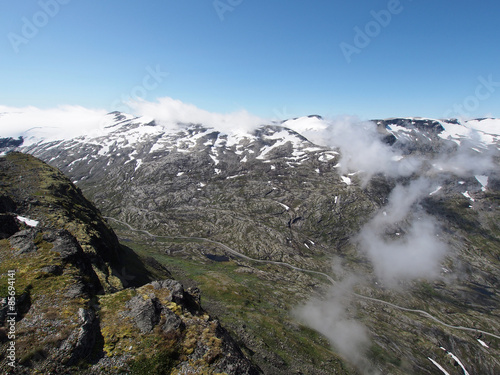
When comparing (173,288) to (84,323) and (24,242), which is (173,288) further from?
(24,242)

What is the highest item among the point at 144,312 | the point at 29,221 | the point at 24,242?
the point at 24,242

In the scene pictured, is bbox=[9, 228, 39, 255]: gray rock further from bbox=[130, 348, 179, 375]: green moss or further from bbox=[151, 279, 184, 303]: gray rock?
bbox=[130, 348, 179, 375]: green moss

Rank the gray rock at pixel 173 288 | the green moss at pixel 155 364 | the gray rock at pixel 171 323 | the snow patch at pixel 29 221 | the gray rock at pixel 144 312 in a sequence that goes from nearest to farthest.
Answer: the green moss at pixel 155 364 → the gray rock at pixel 144 312 → the gray rock at pixel 171 323 → the gray rock at pixel 173 288 → the snow patch at pixel 29 221

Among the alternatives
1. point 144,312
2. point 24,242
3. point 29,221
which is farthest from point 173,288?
point 29,221

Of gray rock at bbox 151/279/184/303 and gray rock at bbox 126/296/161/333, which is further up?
gray rock at bbox 126/296/161/333

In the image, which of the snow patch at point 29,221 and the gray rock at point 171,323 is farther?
the snow patch at point 29,221

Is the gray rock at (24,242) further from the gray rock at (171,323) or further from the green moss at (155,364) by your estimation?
the green moss at (155,364)

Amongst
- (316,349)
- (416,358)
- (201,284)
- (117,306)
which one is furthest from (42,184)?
(416,358)

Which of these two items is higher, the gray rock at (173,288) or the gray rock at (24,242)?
the gray rock at (24,242)

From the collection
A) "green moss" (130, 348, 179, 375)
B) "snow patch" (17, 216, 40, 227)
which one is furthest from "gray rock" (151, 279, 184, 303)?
"snow patch" (17, 216, 40, 227)

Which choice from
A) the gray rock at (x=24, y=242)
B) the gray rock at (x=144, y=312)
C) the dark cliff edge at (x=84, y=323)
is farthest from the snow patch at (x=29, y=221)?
the gray rock at (x=144, y=312)

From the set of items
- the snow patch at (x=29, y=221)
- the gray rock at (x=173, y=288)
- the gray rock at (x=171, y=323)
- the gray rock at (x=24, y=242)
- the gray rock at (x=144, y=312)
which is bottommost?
the gray rock at (x=173, y=288)

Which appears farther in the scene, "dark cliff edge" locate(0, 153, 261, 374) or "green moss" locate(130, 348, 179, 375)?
"green moss" locate(130, 348, 179, 375)
